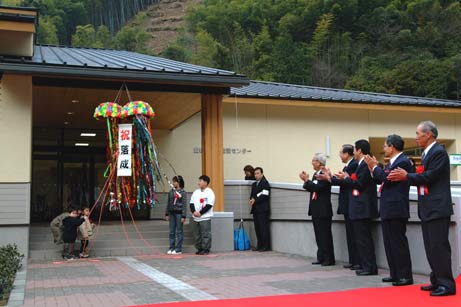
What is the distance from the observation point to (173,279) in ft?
25.7

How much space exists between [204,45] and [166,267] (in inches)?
1687

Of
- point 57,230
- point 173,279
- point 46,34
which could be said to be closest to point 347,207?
point 173,279

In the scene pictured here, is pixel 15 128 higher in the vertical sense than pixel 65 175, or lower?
higher

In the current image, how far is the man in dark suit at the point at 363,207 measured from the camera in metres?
7.96

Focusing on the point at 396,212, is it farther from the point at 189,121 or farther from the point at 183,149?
the point at 189,121

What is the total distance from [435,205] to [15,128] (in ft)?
27.6

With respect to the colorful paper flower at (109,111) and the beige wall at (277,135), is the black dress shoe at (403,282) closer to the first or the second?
the colorful paper flower at (109,111)

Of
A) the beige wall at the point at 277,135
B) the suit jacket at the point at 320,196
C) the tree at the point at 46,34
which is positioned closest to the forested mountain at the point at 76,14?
the tree at the point at 46,34

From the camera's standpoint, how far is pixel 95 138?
1731 cm

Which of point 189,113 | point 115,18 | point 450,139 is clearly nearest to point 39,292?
point 189,113

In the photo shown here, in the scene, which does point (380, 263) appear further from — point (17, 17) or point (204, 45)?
point (204, 45)

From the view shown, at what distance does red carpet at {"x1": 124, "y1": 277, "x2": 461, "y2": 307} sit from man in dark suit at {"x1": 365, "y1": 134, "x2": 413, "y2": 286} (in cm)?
51

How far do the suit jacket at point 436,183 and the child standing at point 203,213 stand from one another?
6.00 metres

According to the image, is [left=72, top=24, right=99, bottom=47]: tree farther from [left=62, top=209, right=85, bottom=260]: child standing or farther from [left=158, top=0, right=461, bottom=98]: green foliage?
[left=62, top=209, right=85, bottom=260]: child standing
